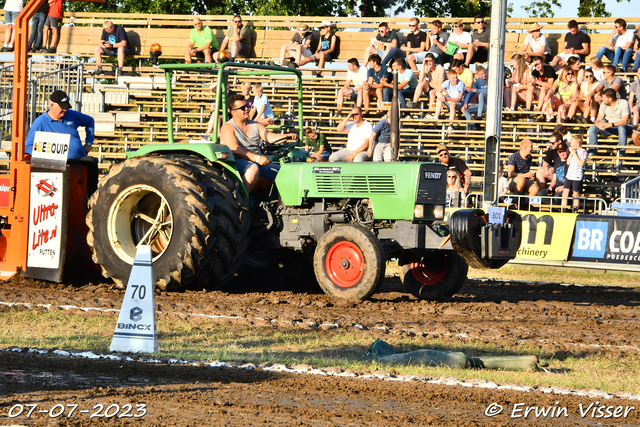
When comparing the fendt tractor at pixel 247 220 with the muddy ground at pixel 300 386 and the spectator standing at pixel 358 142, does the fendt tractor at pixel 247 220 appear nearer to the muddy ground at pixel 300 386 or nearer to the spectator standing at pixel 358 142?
the muddy ground at pixel 300 386

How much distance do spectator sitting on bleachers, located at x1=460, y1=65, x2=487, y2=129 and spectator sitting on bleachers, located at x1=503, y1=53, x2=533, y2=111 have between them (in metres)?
0.56

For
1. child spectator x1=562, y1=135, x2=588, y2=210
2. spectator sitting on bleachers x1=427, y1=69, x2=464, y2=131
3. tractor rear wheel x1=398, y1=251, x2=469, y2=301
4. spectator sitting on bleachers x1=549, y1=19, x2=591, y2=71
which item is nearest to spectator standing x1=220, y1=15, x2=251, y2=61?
spectator sitting on bleachers x1=427, y1=69, x2=464, y2=131

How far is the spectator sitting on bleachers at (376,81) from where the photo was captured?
62.1 feet

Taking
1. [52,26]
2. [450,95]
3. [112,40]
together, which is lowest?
[450,95]

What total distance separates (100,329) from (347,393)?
9.30 feet

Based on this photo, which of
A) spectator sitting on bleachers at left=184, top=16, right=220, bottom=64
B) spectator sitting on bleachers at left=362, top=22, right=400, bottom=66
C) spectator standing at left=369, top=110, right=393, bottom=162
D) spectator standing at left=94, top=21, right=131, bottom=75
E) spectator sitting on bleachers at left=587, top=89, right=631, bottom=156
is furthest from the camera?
spectator standing at left=94, top=21, right=131, bottom=75

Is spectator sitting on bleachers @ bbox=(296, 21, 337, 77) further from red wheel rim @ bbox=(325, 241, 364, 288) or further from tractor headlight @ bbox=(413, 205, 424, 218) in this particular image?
red wheel rim @ bbox=(325, 241, 364, 288)

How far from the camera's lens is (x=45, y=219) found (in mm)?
9430

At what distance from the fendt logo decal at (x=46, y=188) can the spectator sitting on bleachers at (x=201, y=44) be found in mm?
11985

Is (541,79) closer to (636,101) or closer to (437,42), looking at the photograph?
(636,101)

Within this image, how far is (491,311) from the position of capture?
8797mm

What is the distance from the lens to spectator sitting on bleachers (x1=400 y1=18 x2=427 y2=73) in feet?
65.1

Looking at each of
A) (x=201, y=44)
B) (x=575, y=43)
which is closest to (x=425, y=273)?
(x=575, y=43)

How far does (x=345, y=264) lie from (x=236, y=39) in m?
14.0
